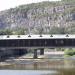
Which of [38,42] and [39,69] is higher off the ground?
[38,42]

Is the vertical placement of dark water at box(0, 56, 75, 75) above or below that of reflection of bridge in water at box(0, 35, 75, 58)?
below

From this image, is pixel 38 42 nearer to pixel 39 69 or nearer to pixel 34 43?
pixel 34 43

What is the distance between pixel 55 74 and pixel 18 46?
3326 centimetres

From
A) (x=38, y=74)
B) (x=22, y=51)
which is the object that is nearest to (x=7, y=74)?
(x=38, y=74)

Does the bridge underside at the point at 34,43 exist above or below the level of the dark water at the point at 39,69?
above

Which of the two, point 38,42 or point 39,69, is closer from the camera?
point 39,69

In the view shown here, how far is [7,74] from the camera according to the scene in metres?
61.4

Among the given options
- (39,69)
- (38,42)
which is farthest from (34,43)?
(39,69)

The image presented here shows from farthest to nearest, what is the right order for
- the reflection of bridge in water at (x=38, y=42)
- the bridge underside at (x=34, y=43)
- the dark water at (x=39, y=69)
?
the bridge underside at (x=34, y=43) < the reflection of bridge in water at (x=38, y=42) < the dark water at (x=39, y=69)

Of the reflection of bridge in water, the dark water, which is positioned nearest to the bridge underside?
the reflection of bridge in water

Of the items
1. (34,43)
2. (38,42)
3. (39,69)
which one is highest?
(38,42)

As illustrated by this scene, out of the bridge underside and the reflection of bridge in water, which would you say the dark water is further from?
the bridge underside

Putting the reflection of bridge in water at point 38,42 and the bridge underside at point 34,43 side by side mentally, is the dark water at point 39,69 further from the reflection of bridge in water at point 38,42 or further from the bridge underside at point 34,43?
the bridge underside at point 34,43

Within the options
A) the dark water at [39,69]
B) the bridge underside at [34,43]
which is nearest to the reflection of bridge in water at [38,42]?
the bridge underside at [34,43]
